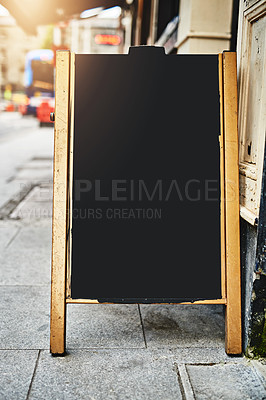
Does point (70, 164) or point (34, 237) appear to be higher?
point (70, 164)

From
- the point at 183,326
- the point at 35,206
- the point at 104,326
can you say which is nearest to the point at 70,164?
the point at 104,326

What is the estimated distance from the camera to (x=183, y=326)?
326cm

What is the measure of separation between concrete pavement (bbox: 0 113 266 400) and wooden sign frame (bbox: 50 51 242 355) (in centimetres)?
18

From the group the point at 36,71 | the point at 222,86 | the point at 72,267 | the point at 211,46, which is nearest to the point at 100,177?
the point at 72,267

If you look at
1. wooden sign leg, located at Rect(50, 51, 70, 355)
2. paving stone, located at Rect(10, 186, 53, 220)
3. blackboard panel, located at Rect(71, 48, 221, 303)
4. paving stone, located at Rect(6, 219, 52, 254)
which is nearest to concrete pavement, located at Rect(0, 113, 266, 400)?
wooden sign leg, located at Rect(50, 51, 70, 355)

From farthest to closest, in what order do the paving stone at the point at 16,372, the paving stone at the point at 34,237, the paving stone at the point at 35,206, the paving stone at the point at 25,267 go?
the paving stone at the point at 35,206, the paving stone at the point at 34,237, the paving stone at the point at 25,267, the paving stone at the point at 16,372

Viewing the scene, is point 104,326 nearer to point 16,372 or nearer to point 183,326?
point 183,326

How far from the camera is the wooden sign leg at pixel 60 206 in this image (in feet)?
9.28

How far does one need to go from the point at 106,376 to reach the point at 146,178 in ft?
3.86

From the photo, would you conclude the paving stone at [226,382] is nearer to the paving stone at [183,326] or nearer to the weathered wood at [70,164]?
the paving stone at [183,326]

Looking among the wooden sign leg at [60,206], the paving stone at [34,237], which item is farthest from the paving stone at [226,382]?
the paving stone at [34,237]

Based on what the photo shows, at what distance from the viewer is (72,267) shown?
289 cm

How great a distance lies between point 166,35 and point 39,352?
209 inches

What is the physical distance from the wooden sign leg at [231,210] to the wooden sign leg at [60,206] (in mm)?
979
